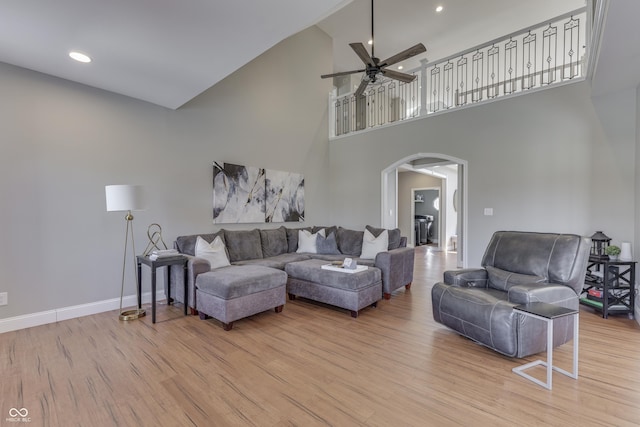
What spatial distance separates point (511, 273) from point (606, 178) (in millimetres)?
2171

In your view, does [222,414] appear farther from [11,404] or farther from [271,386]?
[11,404]

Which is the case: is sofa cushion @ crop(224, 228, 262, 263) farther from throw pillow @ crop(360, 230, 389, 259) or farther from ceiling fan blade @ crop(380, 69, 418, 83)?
ceiling fan blade @ crop(380, 69, 418, 83)

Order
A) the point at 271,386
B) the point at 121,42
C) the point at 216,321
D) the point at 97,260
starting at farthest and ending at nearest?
the point at 97,260 → the point at 216,321 → the point at 121,42 → the point at 271,386

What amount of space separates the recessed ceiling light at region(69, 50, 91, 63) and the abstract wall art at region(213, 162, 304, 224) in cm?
199

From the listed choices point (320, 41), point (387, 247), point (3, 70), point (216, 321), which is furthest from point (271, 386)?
point (320, 41)

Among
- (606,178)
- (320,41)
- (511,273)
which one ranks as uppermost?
(320,41)

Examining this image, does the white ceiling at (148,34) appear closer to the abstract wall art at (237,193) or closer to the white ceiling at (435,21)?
the abstract wall art at (237,193)

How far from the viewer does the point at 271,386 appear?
2.02 m

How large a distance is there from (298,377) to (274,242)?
2.93 m

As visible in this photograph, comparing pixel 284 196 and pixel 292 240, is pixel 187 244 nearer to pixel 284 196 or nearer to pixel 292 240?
pixel 292 240

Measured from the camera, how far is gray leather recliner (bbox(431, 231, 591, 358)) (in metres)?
2.30

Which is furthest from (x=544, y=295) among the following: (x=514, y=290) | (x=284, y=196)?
(x=284, y=196)

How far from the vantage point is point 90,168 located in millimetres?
3418

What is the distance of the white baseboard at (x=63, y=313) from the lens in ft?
9.68
